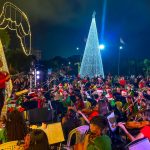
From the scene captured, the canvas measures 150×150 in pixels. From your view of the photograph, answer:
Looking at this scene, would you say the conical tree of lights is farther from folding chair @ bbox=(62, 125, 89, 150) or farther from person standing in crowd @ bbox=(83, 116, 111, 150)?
person standing in crowd @ bbox=(83, 116, 111, 150)

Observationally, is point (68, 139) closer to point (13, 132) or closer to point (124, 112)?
point (13, 132)

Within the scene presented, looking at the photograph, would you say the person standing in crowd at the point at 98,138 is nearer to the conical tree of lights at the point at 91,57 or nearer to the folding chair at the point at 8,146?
the folding chair at the point at 8,146

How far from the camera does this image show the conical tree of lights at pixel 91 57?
5212 cm

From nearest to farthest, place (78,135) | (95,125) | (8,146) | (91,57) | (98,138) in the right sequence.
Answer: (98,138), (95,125), (8,146), (78,135), (91,57)

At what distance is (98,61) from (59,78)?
2229 cm

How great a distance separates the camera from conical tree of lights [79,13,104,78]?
52.1 meters

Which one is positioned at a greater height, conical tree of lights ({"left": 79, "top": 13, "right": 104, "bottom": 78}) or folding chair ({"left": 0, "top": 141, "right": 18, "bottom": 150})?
conical tree of lights ({"left": 79, "top": 13, "right": 104, "bottom": 78})

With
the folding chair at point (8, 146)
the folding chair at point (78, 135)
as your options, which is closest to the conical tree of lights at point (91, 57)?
the folding chair at point (78, 135)

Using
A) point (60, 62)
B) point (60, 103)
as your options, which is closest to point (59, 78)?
point (60, 103)

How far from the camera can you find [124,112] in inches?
472

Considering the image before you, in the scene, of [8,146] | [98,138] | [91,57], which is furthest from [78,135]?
[91,57]

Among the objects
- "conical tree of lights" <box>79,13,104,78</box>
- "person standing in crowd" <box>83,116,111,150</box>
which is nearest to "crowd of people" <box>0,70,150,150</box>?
"person standing in crowd" <box>83,116,111,150</box>

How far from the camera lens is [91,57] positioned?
5225 centimetres

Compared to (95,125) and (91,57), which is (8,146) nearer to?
(95,125)
